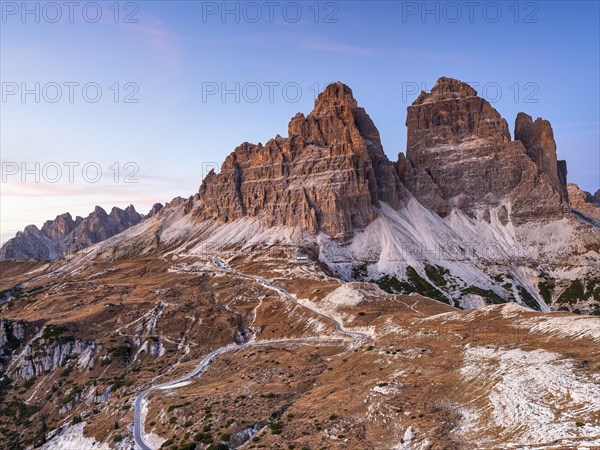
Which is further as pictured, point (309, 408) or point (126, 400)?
point (126, 400)

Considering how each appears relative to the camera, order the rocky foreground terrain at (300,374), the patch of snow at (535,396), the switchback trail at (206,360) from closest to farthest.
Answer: the patch of snow at (535,396)
the rocky foreground terrain at (300,374)
the switchback trail at (206,360)

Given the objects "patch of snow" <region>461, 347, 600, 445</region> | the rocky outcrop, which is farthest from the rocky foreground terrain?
the rocky outcrop

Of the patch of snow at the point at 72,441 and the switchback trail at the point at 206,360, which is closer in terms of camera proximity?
the switchback trail at the point at 206,360

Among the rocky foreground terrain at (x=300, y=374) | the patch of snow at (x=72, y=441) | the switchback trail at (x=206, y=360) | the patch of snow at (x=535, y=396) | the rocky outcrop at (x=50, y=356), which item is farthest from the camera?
the rocky outcrop at (x=50, y=356)

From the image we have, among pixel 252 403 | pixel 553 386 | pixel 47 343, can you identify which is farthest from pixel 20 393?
pixel 553 386

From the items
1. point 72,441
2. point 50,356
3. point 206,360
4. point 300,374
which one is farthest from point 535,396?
point 50,356

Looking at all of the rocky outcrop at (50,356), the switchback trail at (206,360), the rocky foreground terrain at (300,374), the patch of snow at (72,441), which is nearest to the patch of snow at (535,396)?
the rocky foreground terrain at (300,374)

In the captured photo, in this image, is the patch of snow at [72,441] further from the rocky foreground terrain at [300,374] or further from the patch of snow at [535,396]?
the patch of snow at [535,396]

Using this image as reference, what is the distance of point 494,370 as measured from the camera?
176ft

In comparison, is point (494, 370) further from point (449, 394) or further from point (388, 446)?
point (388, 446)

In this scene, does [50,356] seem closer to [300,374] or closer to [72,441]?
[72,441]

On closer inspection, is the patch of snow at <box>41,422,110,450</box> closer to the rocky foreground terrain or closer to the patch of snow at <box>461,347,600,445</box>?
the rocky foreground terrain

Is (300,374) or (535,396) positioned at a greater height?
(535,396)

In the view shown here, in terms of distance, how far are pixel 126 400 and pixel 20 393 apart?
49.6m
